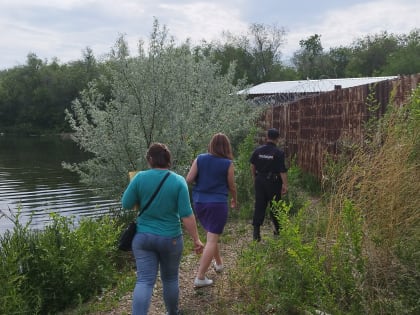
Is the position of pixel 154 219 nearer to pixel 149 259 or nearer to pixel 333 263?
pixel 149 259

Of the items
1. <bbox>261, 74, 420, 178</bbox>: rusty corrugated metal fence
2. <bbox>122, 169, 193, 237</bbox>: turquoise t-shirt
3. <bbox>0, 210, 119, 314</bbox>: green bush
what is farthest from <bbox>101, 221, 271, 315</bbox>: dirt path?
<bbox>261, 74, 420, 178</bbox>: rusty corrugated metal fence

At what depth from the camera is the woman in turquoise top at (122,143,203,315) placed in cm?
433

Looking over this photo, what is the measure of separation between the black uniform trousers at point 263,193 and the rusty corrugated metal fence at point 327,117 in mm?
1706

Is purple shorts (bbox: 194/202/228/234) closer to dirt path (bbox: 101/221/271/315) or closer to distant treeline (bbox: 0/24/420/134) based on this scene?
dirt path (bbox: 101/221/271/315)

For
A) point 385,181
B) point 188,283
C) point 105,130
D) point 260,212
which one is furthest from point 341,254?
point 105,130

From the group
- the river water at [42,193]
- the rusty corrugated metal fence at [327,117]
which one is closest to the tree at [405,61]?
the river water at [42,193]

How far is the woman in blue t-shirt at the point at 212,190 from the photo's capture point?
5355 mm

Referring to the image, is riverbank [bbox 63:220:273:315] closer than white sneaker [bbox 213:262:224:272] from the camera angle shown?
Yes

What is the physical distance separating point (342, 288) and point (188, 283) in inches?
87.6

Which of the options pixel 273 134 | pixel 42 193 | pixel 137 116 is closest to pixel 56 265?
pixel 273 134

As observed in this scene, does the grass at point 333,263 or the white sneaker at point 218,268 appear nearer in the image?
the grass at point 333,263

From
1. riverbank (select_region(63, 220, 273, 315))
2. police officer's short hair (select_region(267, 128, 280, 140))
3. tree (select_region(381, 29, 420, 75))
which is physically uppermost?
tree (select_region(381, 29, 420, 75))

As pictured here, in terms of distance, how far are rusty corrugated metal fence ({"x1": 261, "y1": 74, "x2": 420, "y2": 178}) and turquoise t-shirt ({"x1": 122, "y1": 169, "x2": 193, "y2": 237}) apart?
3.78m

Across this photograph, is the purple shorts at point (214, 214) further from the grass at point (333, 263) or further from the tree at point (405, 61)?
the tree at point (405, 61)
